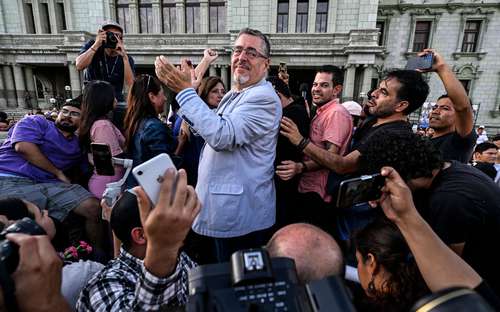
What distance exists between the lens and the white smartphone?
0.79 m

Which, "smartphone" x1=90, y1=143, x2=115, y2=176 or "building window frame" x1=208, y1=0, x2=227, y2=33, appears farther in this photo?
"building window frame" x1=208, y1=0, x2=227, y2=33

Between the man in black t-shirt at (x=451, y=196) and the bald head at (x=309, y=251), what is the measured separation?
756mm

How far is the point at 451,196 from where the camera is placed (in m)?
1.43

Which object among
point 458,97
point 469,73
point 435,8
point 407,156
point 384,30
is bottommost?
point 407,156

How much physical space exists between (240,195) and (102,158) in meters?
0.97

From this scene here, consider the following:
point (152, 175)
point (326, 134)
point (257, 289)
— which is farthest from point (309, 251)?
point (326, 134)

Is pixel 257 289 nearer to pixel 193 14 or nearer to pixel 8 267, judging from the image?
pixel 8 267

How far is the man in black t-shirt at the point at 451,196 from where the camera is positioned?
142 centimetres

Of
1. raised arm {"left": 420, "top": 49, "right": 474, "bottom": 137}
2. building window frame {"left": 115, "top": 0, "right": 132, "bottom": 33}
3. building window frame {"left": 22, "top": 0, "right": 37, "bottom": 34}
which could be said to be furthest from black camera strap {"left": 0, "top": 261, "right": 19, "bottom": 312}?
building window frame {"left": 22, "top": 0, "right": 37, "bottom": 34}

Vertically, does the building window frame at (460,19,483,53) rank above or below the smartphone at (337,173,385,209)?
above

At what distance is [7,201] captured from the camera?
1.49 m

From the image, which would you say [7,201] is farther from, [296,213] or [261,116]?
[296,213]

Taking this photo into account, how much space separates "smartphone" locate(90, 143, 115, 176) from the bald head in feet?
4.42

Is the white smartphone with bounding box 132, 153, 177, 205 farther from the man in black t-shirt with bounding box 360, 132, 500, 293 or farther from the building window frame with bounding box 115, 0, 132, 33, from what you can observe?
the building window frame with bounding box 115, 0, 132, 33
